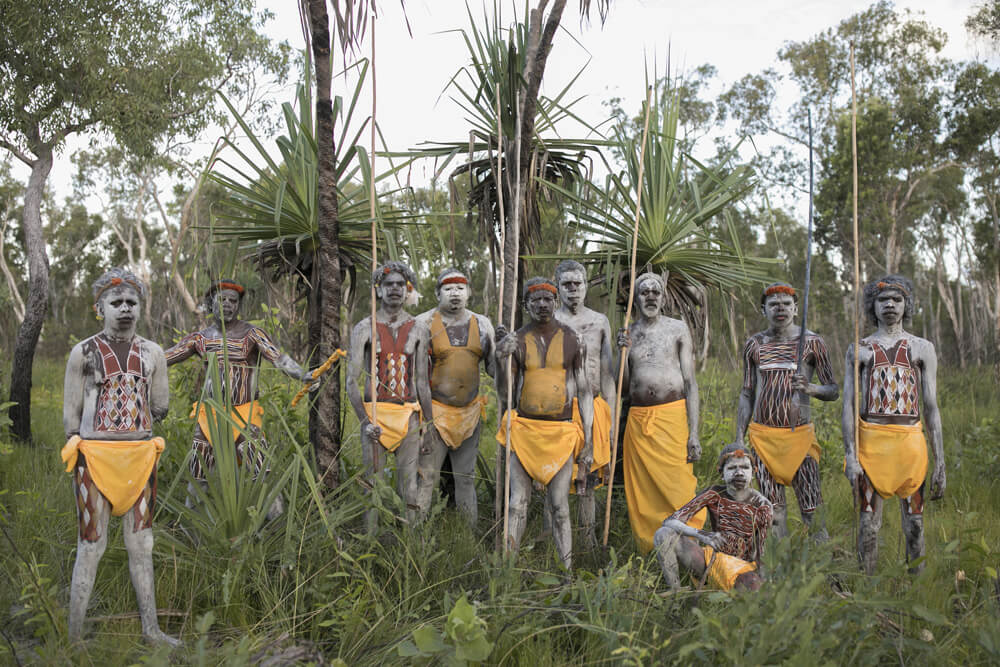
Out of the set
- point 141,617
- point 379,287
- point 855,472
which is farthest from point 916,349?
point 141,617

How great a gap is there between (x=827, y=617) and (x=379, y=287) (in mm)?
2958

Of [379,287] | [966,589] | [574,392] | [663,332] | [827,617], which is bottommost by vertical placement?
[966,589]

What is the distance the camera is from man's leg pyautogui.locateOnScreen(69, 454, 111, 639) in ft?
10.9

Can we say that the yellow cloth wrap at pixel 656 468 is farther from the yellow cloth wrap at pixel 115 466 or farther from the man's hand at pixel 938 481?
the yellow cloth wrap at pixel 115 466

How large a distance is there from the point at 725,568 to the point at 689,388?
1.54 m

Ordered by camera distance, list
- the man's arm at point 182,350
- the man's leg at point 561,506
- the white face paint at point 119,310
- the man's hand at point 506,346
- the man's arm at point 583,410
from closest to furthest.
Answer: the white face paint at point 119,310 → the man's hand at point 506,346 → the man's leg at point 561,506 → the man's arm at point 583,410 → the man's arm at point 182,350

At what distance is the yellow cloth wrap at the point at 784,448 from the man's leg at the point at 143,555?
3.31 metres

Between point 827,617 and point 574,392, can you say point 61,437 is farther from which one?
point 827,617

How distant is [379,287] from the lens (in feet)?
15.1

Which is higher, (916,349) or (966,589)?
(916,349)

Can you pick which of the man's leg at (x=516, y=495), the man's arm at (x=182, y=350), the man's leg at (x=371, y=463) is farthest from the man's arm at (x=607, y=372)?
the man's arm at (x=182, y=350)

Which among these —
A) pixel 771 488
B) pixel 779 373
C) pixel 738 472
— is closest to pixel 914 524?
pixel 771 488

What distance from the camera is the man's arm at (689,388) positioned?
4645mm

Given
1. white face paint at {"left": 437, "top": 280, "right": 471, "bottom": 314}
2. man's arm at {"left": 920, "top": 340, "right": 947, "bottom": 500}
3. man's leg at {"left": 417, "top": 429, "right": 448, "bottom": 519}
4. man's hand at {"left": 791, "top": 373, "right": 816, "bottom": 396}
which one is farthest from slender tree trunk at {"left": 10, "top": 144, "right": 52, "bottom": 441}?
man's arm at {"left": 920, "top": 340, "right": 947, "bottom": 500}
